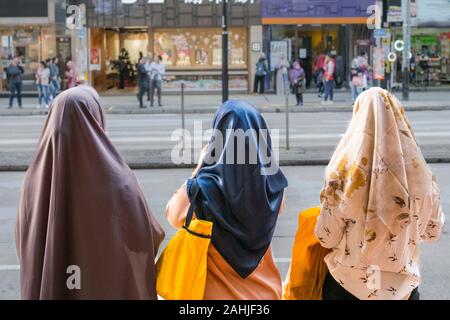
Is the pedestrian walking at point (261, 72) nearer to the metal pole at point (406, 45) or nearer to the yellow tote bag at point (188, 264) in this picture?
the metal pole at point (406, 45)

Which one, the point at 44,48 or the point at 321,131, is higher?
the point at 44,48

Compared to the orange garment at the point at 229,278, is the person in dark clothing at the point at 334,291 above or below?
below

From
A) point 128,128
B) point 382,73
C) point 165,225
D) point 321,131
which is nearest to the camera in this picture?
point 165,225

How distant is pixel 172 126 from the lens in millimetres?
18781

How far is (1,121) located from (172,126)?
17.6 feet

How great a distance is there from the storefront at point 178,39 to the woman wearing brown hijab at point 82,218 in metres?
27.0

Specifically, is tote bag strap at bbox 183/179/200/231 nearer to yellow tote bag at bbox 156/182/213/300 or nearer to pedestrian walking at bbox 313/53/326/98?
yellow tote bag at bbox 156/182/213/300

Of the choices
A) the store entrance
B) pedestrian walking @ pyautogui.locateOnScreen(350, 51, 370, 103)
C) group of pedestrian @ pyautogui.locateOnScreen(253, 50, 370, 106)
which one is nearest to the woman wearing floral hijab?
group of pedestrian @ pyautogui.locateOnScreen(253, 50, 370, 106)

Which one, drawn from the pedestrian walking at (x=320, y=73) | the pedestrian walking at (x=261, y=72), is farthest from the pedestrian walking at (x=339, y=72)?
the pedestrian walking at (x=261, y=72)

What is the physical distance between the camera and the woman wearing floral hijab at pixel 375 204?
3287mm

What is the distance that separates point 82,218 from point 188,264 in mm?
498
